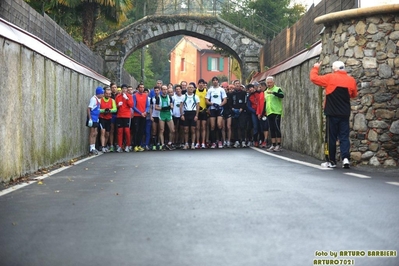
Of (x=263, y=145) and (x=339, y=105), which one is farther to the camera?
(x=263, y=145)

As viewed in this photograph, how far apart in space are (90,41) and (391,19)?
2076cm

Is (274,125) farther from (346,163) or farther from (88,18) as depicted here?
(88,18)

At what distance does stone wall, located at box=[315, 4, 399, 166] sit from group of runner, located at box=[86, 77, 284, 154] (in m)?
6.86

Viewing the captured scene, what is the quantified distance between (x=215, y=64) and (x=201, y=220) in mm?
80312

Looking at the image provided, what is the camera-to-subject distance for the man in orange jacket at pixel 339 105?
12.7 meters

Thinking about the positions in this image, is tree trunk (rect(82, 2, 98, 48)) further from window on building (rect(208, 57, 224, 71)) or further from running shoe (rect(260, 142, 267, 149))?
window on building (rect(208, 57, 224, 71))

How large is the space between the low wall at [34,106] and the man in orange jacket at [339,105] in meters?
4.92

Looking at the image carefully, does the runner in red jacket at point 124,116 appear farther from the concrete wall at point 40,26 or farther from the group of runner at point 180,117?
the concrete wall at point 40,26

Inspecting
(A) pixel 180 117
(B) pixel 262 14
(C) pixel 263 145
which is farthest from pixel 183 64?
(C) pixel 263 145

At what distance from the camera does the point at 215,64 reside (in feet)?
283

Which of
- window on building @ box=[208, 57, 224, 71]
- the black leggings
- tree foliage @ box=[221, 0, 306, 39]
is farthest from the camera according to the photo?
window on building @ box=[208, 57, 224, 71]

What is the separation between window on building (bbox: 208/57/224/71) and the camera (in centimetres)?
8600

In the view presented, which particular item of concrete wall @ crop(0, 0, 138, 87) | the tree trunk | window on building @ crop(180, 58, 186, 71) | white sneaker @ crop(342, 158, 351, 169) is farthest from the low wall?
window on building @ crop(180, 58, 186, 71)

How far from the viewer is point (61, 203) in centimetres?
793
